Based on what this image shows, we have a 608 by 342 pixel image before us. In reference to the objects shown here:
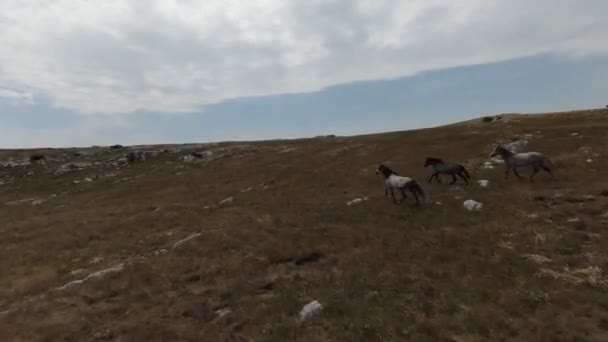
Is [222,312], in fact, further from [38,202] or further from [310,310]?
[38,202]

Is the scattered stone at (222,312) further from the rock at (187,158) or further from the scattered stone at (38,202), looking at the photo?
the rock at (187,158)

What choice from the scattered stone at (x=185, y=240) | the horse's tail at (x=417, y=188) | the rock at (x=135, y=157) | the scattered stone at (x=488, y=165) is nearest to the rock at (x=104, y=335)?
the scattered stone at (x=185, y=240)

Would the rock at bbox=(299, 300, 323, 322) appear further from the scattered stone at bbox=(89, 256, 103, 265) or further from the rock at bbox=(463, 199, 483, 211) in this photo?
the scattered stone at bbox=(89, 256, 103, 265)

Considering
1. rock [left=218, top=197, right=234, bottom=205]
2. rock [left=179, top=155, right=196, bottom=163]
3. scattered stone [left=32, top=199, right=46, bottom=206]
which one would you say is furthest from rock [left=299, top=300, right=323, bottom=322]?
rock [left=179, top=155, right=196, bottom=163]

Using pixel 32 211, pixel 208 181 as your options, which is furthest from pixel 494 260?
pixel 32 211

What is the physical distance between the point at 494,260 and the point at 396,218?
7.04m

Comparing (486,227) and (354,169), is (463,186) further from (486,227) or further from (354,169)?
(354,169)

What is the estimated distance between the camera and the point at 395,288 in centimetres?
1506

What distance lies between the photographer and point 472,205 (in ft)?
76.2

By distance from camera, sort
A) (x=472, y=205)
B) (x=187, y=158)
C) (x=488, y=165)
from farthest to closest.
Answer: (x=187, y=158), (x=488, y=165), (x=472, y=205)

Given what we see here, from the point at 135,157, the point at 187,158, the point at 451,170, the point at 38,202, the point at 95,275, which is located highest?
the point at 135,157

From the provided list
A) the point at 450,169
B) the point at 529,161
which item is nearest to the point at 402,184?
the point at 450,169

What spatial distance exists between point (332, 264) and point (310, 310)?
4.31 m

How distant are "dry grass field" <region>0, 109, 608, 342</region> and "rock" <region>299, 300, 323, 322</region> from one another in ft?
0.74
